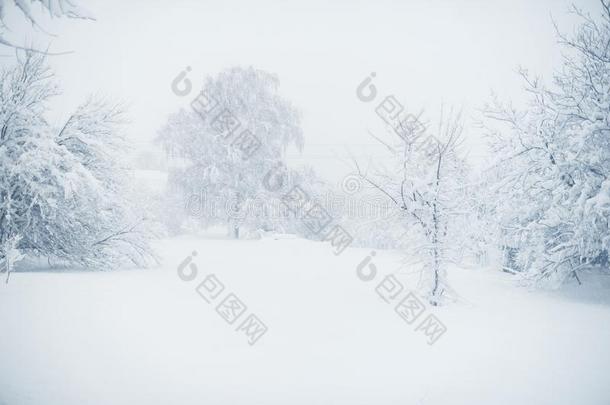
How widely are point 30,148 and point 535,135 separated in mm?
12465

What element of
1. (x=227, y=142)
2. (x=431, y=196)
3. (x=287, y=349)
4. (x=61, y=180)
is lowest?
(x=287, y=349)

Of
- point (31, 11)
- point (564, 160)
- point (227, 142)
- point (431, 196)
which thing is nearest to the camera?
point (31, 11)

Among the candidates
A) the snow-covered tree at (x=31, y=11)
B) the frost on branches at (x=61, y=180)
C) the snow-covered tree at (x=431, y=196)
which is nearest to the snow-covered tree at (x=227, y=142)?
the frost on branches at (x=61, y=180)

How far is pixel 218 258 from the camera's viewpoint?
12031 mm

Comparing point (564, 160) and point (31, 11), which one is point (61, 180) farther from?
point (564, 160)

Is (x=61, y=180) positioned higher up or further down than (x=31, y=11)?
further down

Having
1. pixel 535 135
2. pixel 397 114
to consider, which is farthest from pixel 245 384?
pixel 535 135

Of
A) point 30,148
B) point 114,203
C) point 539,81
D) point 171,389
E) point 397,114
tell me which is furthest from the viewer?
point 114,203

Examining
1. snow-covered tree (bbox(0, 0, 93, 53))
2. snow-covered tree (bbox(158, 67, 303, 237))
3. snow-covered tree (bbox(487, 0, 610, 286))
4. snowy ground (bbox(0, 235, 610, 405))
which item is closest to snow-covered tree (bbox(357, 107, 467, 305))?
snowy ground (bbox(0, 235, 610, 405))

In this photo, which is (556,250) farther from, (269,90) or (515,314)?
(269,90)

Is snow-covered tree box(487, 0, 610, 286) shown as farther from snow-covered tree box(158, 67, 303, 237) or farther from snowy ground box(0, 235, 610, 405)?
snow-covered tree box(158, 67, 303, 237)

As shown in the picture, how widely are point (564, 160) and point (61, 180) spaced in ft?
39.5

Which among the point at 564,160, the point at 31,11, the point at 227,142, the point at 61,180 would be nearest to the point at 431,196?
the point at 564,160

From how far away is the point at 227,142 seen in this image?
Result: 20.8 m
